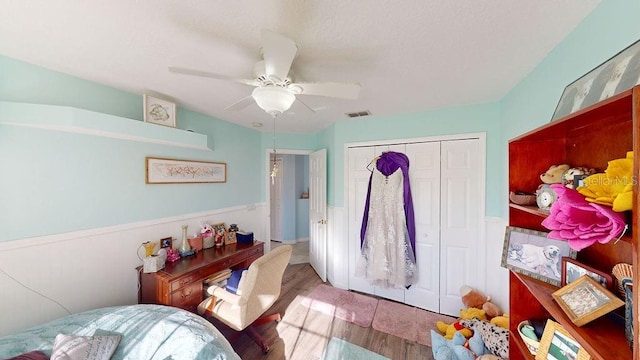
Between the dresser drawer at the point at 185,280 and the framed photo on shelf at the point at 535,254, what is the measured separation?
89.5 inches

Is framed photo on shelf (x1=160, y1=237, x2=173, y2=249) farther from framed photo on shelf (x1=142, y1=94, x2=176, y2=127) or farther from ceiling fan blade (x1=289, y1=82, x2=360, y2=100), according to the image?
ceiling fan blade (x1=289, y1=82, x2=360, y2=100)

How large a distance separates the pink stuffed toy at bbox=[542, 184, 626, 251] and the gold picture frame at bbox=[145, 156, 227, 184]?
2771mm

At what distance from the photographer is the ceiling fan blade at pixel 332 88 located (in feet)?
3.85

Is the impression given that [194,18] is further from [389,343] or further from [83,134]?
[389,343]

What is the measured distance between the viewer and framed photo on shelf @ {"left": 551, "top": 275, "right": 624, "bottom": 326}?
0.65m

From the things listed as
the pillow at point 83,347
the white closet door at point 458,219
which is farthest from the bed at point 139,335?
the white closet door at point 458,219

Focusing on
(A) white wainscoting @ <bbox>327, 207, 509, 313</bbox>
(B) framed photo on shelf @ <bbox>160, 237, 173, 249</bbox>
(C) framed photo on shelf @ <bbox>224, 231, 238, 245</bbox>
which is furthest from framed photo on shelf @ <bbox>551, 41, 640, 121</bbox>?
(B) framed photo on shelf @ <bbox>160, 237, 173, 249</bbox>

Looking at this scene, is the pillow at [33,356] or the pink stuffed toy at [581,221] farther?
the pillow at [33,356]

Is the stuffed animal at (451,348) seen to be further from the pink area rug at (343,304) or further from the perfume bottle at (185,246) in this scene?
the perfume bottle at (185,246)

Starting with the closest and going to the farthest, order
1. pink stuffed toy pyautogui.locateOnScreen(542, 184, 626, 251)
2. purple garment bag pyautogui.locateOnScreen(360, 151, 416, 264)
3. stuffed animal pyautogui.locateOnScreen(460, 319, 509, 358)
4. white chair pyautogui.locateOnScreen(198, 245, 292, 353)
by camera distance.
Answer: pink stuffed toy pyautogui.locateOnScreen(542, 184, 626, 251) < stuffed animal pyautogui.locateOnScreen(460, 319, 509, 358) < white chair pyautogui.locateOnScreen(198, 245, 292, 353) < purple garment bag pyautogui.locateOnScreen(360, 151, 416, 264)

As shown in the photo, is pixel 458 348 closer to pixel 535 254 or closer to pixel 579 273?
pixel 535 254

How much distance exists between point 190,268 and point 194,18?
6.13 ft

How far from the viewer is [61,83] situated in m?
1.56

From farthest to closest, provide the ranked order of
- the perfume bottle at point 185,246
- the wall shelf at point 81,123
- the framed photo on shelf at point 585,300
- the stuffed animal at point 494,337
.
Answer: the perfume bottle at point 185,246
the stuffed animal at point 494,337
the wall shelf at point 81,123
the framed photo on shelf at point 585,300
